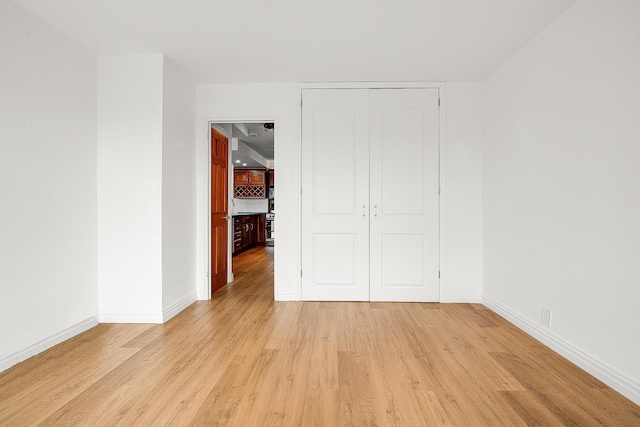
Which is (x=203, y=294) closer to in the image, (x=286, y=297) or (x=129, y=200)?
(x=286, y=297)

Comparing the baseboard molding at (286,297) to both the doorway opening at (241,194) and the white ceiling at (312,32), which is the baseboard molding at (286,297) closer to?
the doorway opening at (241,194)

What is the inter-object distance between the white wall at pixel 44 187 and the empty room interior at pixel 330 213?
19mm

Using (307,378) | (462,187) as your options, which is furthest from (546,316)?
(307,378)

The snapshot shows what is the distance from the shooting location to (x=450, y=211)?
3.90m

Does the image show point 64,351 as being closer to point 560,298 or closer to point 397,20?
point 397,20

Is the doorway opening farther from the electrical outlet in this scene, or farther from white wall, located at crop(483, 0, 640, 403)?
the electrical outlet

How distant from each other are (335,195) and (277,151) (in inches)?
34.6

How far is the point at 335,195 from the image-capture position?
13.0 feet

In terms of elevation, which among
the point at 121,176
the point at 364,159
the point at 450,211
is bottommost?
the point at 450,211

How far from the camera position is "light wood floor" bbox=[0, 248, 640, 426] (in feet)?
5.73

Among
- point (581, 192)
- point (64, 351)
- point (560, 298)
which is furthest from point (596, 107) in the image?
point (64, 351)

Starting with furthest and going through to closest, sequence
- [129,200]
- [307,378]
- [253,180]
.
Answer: [253,180], [129,200], [307,378]

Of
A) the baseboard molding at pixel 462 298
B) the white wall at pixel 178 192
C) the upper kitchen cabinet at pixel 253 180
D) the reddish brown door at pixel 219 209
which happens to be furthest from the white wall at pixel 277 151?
the upper kitchen cabinet at pixel 253 180

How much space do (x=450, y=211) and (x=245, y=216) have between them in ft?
18.6
